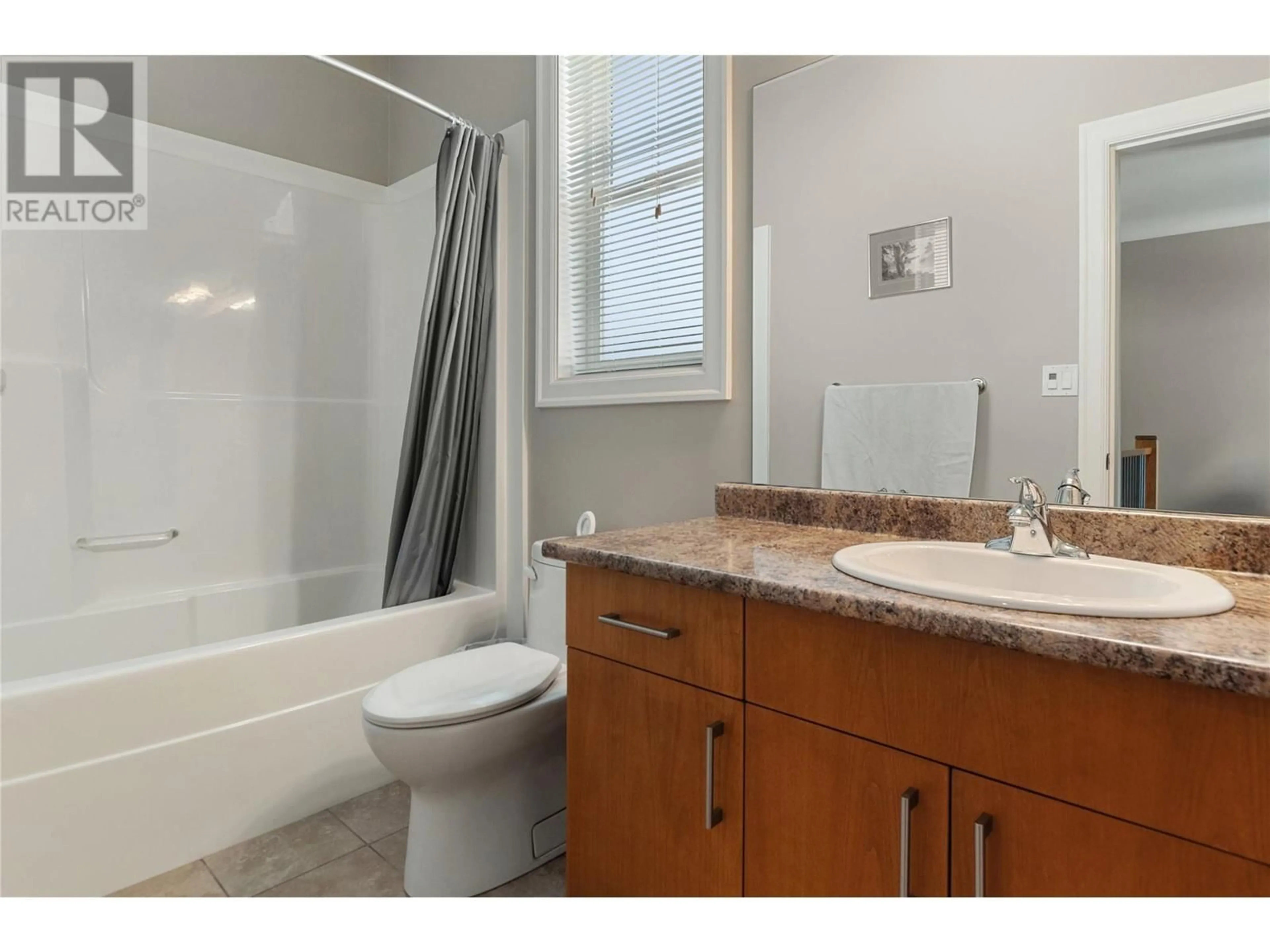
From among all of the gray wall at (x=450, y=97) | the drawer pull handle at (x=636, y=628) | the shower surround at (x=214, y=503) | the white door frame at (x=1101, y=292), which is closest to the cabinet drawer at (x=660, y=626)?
the drawer pull handle at (x=636, y=628)

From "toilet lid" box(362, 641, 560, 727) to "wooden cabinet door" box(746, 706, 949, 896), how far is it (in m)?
0.64

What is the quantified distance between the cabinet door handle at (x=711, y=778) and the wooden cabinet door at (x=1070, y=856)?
0.35 metres

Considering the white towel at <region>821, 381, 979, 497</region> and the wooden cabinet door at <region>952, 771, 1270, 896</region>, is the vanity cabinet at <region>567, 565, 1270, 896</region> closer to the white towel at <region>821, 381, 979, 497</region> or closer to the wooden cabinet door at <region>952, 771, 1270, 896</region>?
the wooden cabinet door at <region>952, 771, 1270, 896</region>

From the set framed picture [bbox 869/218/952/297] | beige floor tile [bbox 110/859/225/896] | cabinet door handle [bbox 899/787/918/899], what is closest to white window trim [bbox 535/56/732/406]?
framed picture [bbox 869/218/952/297]

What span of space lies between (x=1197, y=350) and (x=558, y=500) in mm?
1667

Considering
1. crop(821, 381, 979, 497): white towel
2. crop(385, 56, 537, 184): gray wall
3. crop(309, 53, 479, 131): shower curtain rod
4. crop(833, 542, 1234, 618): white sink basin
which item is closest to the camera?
crop(833, 542, 1234, 618): white sink basin

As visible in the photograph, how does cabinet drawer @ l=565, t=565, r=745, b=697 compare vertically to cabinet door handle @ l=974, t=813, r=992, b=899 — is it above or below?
above

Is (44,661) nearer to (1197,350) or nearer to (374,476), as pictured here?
(374,476)

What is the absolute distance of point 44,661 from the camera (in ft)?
6.79

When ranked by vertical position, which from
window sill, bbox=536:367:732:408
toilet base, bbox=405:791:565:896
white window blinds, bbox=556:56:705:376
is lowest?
toilet base, bbox=405:791:565:896

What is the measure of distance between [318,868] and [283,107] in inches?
105

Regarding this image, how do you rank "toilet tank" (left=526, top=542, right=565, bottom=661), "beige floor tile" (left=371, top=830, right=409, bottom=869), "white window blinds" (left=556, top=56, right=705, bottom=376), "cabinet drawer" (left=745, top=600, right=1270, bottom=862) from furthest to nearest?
"toilet tank" (left=526, top=542, right=565, bottom=661)
"white window blinds" (left=556, top=56, right=705, bottom=376)
"beige floor tile" (left=371, top=830, right=409, bottom=869)
"cabinet drawer" (left=745, top=600, right=1270, bottom=862)

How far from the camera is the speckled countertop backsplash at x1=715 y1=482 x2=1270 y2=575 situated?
1050mm
